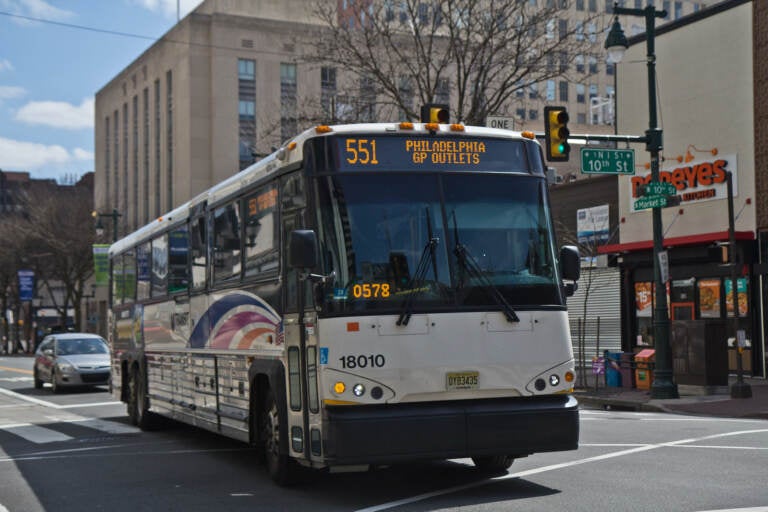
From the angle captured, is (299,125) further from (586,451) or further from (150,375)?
(586,451)

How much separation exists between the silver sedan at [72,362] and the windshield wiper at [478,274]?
2081cm

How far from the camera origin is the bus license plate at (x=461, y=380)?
9.27 metres

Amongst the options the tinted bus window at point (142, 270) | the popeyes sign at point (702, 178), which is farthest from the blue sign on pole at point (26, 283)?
the tinted bus window at point (142, 270)

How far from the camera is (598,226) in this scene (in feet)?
113

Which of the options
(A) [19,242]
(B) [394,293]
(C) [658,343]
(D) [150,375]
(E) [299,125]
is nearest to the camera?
(B) [394,293]

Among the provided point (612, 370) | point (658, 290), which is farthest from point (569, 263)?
point (612, 370)

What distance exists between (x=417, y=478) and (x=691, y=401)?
11.9 m

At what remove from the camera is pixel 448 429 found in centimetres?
913

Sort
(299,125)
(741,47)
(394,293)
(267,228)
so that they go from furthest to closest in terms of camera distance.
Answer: (299,125)
(741,47)
(267,228)
(394,293)

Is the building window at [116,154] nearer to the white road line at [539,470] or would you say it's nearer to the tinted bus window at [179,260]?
the tinted bus window at [179,260]

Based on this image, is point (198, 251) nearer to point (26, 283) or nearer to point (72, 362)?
point (72, 362)

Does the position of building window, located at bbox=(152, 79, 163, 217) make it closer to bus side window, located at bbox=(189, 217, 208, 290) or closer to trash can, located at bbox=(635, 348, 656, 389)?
trash can, located at bbox=(635, 348, 656, 389)

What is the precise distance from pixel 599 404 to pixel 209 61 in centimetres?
6144

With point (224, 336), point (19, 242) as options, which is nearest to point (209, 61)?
point (19, 242)
